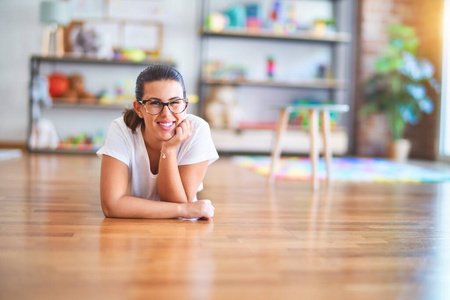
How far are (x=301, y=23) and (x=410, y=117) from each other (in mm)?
1664

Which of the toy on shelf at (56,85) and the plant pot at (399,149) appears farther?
the plant pot at (399,149)

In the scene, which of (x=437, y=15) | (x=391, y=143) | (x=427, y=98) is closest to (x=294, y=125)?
(x=391, y=143)

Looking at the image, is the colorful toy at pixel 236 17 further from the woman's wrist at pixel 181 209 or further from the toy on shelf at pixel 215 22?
the woman's wrist at pixel 181 209

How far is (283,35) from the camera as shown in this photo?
18.9 feet

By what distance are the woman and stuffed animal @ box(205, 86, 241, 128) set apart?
3.85 metres

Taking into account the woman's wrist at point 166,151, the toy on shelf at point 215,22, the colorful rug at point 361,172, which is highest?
the toy on shelf at point 215,22

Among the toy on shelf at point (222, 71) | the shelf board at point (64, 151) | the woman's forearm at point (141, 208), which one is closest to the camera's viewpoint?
the woman's forearm at point (141, 208)

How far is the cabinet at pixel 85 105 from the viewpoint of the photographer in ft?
17.7

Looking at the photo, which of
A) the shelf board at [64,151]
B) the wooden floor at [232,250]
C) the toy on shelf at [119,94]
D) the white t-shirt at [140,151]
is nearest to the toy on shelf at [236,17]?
the toy on shelf at [119,94]

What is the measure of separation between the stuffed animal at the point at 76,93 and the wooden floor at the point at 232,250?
3.12 m

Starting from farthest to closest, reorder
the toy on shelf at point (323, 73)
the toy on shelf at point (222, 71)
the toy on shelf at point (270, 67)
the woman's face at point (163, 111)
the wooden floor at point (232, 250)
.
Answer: the toy on shelf at point (323, 73) → the toy on shelf at point (270, 67) → the toy on shelf at point (222, 71) → the woman's face at point (163, 111) → the wooden floor at point (232, 250)

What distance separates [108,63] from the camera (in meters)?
5.58

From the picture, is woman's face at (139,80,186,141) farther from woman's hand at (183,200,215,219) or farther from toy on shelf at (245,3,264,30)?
toy on shelf at (245,3,264,30)

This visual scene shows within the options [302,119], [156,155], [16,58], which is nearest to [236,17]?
[302,119]
